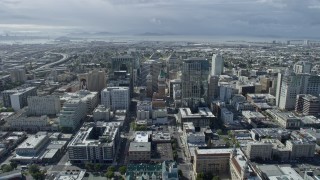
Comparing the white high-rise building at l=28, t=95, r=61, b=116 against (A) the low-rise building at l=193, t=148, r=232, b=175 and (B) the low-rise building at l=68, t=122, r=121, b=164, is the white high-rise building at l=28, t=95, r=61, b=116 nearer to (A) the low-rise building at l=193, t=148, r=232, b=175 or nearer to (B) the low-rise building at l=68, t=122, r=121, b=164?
(B) the low-rise building at l=68, t=122, r=121, b=164

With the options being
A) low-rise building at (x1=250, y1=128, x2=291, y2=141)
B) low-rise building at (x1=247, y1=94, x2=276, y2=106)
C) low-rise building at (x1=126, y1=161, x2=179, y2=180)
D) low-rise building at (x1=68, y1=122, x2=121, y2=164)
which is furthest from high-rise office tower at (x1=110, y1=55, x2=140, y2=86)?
low-rise building at (x1=126, y1=161, x2=179, y2=180)

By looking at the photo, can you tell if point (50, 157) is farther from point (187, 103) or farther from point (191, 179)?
point (187, 103)

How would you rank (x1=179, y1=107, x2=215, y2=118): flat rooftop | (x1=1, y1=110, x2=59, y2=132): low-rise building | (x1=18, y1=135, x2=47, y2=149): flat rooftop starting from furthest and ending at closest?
(x1=1, y1=110, x2=59, y2=132): low-rise building
(x1=179, y1=107, x2=215, y2=118): flat rooftop
(x1=18, y1=135, x2=47, y2=149): flat rooftop

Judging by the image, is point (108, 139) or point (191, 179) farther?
point (108, 139)

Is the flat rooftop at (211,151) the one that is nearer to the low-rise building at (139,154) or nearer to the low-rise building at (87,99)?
the low-rise building at (139,154)

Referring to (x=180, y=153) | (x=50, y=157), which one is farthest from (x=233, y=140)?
(x=50, y=157)

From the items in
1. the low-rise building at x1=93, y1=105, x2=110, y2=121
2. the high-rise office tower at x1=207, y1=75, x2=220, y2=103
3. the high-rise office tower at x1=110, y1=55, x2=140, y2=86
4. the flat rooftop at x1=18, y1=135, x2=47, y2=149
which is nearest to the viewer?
the flat rooftop at x1=18, y1=135, x2=47, y2=149
